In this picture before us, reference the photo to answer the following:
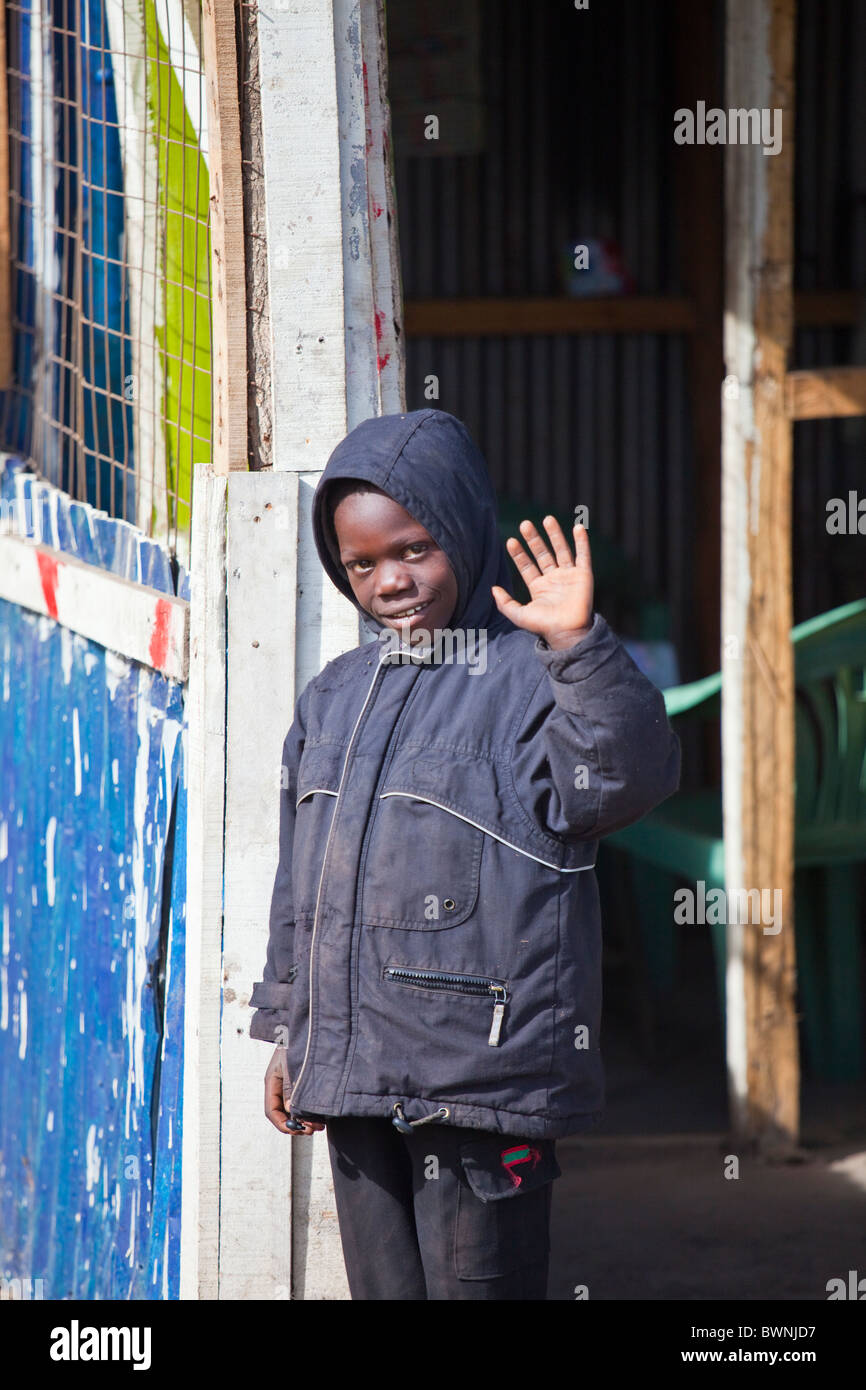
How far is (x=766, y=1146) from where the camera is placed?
3.88 meters

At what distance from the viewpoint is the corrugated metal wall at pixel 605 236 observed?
18.5 feet

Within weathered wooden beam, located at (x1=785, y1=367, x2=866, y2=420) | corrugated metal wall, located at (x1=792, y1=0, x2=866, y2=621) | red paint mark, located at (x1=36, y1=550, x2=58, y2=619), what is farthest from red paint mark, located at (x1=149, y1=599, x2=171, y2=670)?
corrugated metal wall, located at (x1=792, y1=0, x2=866, y2=621)

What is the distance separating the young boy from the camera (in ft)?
6.22

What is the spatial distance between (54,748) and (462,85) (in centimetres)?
281

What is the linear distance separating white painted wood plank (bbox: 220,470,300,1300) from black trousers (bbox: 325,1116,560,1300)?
0.26 m

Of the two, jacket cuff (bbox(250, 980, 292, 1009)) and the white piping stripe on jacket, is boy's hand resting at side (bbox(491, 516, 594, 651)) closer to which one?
the white piping stripe on jacket

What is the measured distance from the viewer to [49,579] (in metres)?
3.27

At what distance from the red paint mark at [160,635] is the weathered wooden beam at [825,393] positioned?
5.96 ft

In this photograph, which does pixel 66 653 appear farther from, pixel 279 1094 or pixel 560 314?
pixel 560 314

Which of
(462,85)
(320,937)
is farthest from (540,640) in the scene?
(462,85)

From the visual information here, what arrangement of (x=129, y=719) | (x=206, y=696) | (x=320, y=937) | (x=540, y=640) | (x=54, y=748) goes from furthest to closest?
(x=54, y=748) < (x=129, y=719) < (x=206, y=696) < (x=320, y=937) < (x=540, y=640)

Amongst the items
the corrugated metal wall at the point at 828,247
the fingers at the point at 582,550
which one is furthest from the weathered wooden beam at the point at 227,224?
the corrugated metal wall at the point at 828,247

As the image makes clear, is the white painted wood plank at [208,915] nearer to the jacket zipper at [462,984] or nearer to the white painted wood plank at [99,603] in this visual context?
the white painted wood plank at [99,603]
